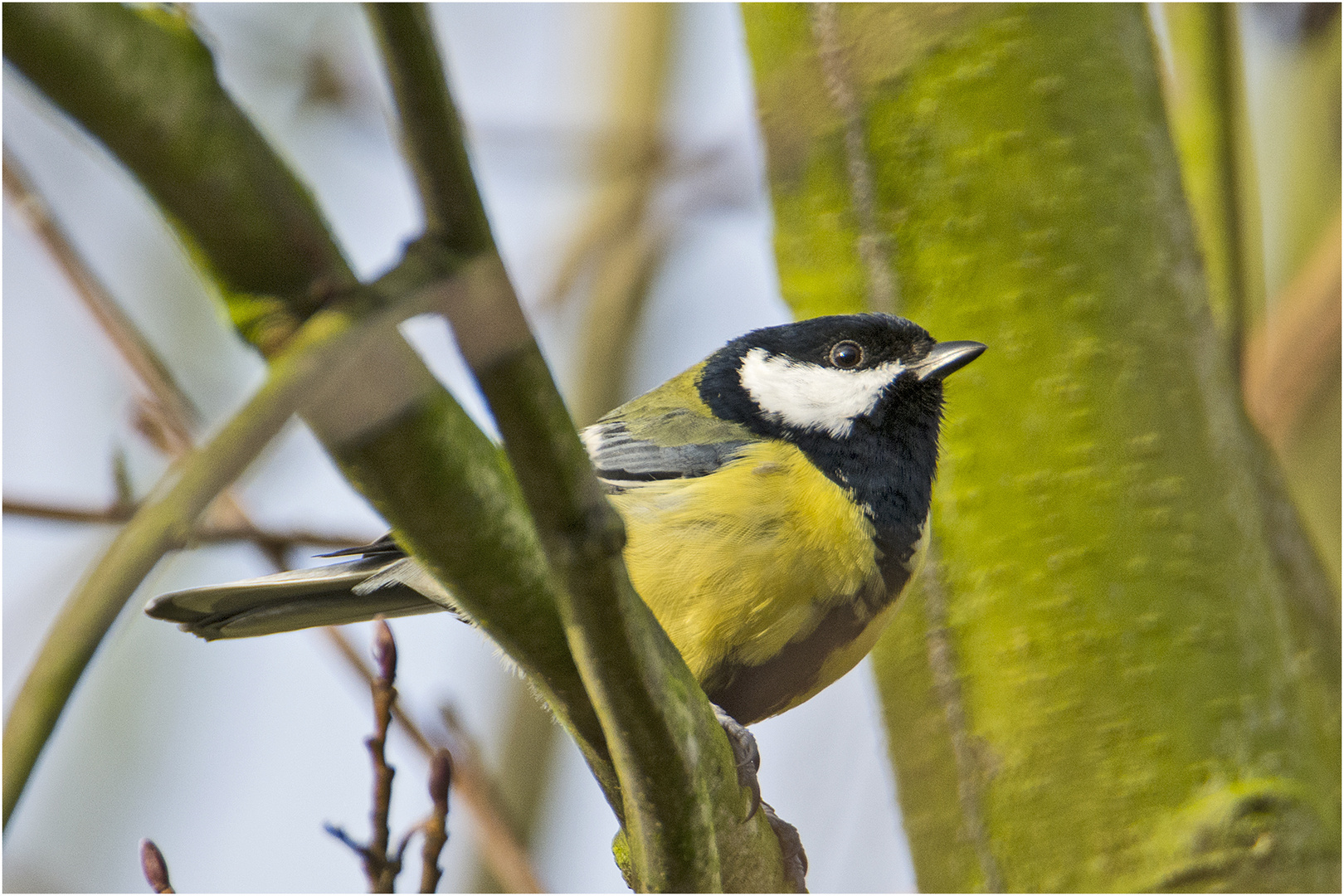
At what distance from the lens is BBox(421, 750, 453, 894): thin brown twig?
130 cm

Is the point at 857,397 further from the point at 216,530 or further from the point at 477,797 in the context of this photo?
the point at 216,530

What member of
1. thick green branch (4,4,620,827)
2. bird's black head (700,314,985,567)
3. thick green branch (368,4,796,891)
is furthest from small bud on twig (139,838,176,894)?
bird's black head (700,314,985,567)

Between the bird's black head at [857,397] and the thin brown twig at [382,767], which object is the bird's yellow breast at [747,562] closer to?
the bird's black head at [857,397]

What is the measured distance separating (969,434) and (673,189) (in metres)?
0.97

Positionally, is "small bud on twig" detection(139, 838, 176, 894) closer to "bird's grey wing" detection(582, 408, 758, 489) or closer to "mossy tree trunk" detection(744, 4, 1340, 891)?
"bird's grey wing" detection(582, 408, 758, 489)

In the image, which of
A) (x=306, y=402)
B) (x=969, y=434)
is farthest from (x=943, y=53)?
(x=306, y=402)

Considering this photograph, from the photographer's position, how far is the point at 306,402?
0.60m

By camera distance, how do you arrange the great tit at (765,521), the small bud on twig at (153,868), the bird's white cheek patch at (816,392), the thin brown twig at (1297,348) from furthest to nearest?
the thin brown twig at (1297,348) < the bird's white cheek patch at (816,392) < the great tit at (765,521) < the small bud on twig at (153,868)

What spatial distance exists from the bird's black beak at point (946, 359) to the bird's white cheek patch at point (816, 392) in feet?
0.16

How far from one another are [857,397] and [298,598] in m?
1.00

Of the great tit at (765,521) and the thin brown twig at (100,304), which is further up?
the thin brown twig at (100,304)

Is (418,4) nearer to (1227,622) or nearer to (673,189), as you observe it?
(1227,622)

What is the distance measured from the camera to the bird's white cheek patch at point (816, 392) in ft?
6.32

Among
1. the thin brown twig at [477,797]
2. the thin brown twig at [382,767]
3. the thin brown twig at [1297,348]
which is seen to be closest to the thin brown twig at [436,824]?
the thin brown twig at [382,767]
